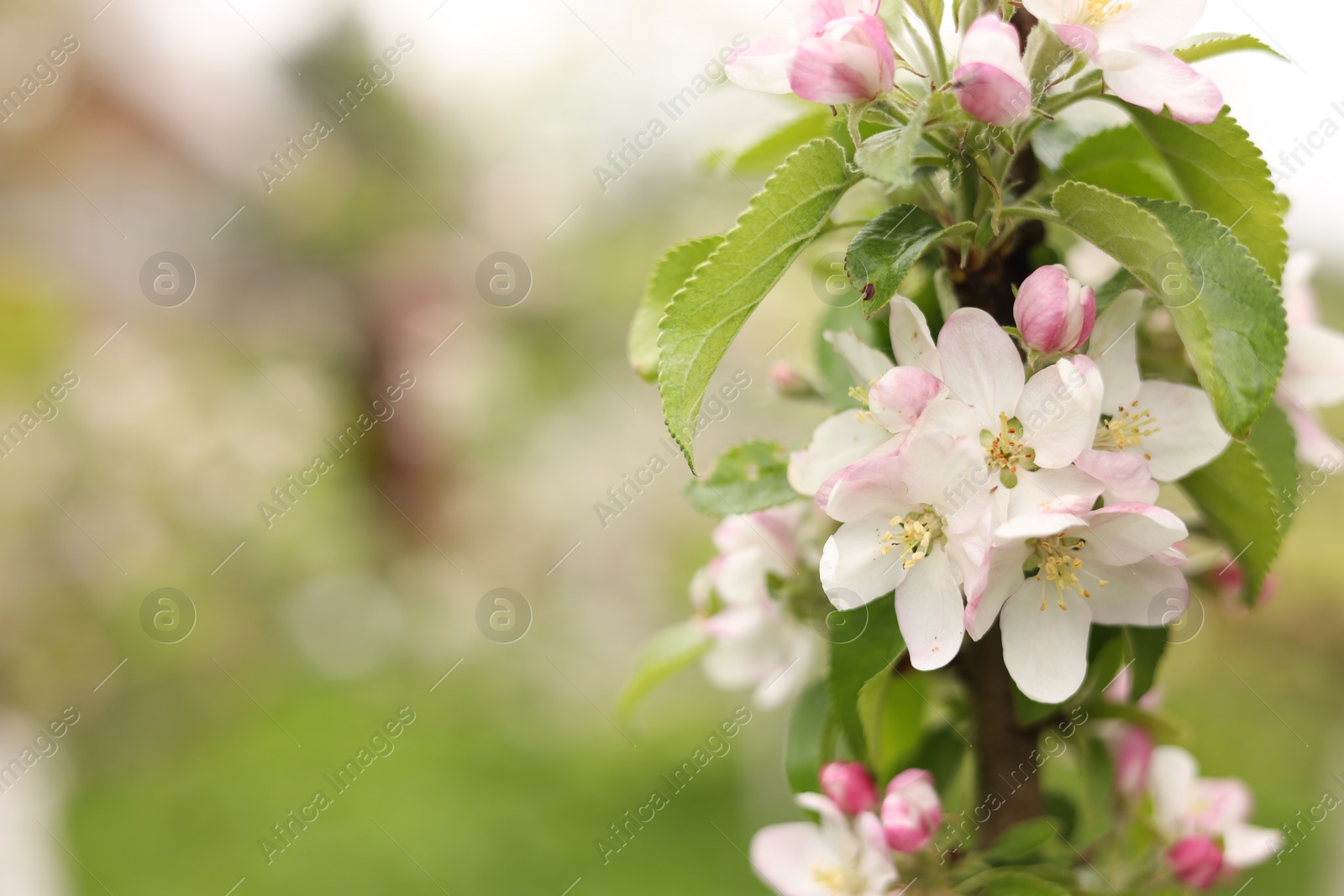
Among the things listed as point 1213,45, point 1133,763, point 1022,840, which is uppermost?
point 1213,45

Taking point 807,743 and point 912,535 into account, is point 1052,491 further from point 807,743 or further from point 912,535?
point 807,743

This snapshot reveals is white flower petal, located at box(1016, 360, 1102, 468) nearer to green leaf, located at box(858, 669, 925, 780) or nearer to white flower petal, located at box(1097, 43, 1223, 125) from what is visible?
white flower petal, located at box(1097, 43, 1223, 125)

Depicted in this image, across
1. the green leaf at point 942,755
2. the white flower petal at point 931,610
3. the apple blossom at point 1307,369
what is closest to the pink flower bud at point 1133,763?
the green leaf at point 942,755

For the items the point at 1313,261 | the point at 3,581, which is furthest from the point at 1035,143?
the point at 3,581

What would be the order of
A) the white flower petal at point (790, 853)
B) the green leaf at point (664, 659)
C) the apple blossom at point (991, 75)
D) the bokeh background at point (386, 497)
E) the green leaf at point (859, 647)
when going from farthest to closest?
the bokeh background at point (386, 497)
the green leaf at point (664, 659)
the white flower petal at point (790, 853)
the green leaf at point (859, 647)
the apple blossom at point (991, 75)

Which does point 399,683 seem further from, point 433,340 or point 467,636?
point 433,340

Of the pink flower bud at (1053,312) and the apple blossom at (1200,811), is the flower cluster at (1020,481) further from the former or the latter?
the apple blossom at (1200,811)

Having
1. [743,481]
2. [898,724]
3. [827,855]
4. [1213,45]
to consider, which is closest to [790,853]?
[827,855]
